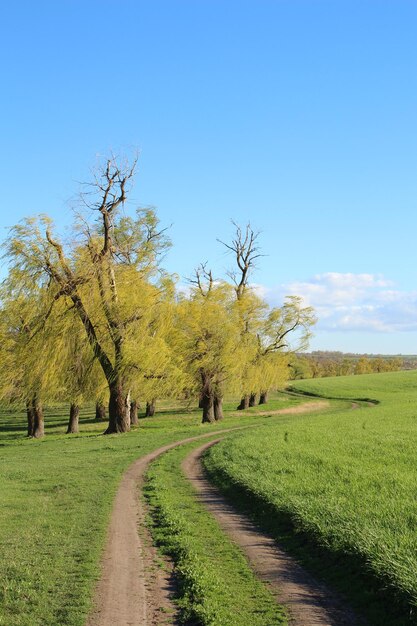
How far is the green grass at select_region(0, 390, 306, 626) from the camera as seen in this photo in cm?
772

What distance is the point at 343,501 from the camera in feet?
39.8

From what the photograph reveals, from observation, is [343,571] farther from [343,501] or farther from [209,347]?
[209,347]

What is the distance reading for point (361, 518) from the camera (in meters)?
10.5

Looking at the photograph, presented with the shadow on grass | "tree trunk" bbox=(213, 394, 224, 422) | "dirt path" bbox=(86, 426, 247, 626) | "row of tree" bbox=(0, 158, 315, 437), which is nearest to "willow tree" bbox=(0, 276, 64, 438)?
"row of tree" bbox=(0, 158, 315, 437)

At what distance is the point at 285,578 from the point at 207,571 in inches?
47.5

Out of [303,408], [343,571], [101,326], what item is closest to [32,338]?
[101,326]

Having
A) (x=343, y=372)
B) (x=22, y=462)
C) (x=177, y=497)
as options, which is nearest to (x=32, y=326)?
(x=22, y=462)

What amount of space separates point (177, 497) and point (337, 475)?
4.68 metres

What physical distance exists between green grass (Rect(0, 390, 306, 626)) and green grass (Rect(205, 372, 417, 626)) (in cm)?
362

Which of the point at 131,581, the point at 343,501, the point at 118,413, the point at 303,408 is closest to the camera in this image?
the point at 131,581

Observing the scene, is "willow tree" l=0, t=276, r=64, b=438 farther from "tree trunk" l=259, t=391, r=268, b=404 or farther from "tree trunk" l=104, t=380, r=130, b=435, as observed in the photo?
"tree trunk" l=259, t=391, r=268, b=404

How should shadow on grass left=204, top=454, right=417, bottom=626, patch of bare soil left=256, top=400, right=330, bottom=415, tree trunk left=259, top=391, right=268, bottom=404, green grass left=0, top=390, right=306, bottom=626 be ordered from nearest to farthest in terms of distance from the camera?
shadow on grass left=204, top=454, right=417, bottom=626 → green grass left=0, top=390, right=306, bottom=626 → patch of bare soil left=256, top=400, right=330, bottom=415 → tree trunk left=259, top=391, right=268, bottom=404

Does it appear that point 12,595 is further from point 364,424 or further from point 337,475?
point 364,424

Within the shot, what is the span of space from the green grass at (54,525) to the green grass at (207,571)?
133 cm
